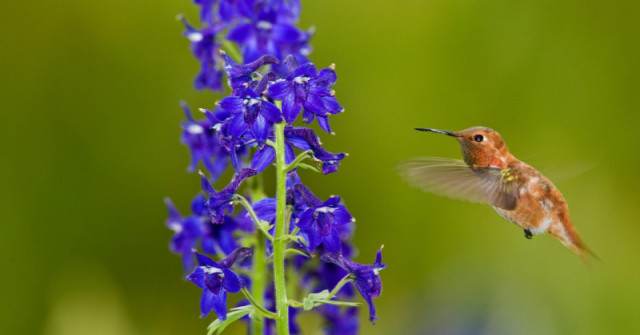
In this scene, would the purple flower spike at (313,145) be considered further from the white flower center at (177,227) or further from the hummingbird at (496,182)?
the white flower center at (177,227)

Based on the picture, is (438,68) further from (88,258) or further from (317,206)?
(317,206)

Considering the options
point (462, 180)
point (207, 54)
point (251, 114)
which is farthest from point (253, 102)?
point (207, 54)

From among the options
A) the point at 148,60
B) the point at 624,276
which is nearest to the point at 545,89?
the point at 624,276

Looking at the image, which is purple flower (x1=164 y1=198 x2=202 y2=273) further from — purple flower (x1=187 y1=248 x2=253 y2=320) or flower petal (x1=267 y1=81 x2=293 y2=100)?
flower petal (x1=267 y1=81 x2=293 y2=100)

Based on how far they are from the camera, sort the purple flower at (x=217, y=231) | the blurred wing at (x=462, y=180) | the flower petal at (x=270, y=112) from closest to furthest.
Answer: the flower petal at (x=270, y=112) → the blurred wing at (x=462, y=180) → the purple flower at (x=217, y=231)

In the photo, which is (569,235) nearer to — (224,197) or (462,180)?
(462,180)

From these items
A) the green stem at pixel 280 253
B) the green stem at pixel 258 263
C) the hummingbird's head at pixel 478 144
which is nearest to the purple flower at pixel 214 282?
the green stem at pixel 280 253
